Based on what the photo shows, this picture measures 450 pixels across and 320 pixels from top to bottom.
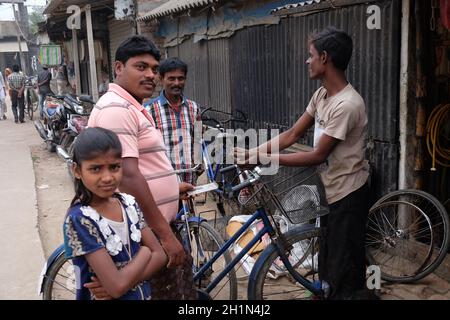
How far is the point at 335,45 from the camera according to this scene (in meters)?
2.69

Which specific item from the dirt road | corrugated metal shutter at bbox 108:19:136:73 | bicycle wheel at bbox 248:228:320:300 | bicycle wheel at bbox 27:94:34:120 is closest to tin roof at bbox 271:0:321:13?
bicycle wheel at bbox 248:228:320:300

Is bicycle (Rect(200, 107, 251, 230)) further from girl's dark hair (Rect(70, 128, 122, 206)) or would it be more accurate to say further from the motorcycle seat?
the motorcycle seat

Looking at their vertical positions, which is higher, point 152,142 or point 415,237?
point 152,142

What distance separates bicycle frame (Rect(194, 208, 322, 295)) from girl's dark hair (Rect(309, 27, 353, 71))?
101 centimetres

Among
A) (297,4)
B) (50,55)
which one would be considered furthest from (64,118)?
(50,55)

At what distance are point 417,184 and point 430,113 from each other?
1.97ft

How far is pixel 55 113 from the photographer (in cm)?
985

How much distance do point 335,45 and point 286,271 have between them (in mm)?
1620

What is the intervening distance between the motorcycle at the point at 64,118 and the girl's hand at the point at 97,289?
6715 mm

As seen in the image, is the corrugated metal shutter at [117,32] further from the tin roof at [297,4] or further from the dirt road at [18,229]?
the tin roof at [297,4]

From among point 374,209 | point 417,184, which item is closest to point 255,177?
point 374,209

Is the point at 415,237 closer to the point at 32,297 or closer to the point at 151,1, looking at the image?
the point at 32,297

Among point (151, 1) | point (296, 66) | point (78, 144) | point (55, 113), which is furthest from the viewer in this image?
point (151, 1)
